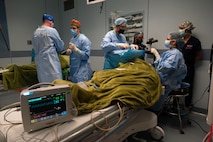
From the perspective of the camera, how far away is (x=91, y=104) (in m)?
1.14

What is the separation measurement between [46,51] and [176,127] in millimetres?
2183

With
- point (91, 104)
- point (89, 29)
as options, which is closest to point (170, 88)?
point (91, 104)

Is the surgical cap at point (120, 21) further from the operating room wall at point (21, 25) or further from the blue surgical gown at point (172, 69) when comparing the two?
the operating room wall at point (21, 25)

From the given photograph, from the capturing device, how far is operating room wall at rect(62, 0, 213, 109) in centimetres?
246

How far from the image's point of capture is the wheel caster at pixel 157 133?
1759mm

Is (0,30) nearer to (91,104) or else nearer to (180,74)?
(91,104)

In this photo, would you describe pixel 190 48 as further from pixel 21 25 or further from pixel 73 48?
pixel 21 25

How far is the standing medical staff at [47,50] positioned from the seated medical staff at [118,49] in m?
0.75

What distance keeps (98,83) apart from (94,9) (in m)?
3.10

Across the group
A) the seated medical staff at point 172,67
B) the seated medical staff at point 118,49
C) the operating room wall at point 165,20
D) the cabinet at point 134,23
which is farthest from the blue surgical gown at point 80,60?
the seated medical staff at point 172,67

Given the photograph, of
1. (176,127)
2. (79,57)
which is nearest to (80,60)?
(79,57)

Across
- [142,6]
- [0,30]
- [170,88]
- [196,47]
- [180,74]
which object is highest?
[142,6]

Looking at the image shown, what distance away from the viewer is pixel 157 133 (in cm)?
178

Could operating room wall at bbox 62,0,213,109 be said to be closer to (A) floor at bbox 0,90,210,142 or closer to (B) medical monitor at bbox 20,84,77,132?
(A) floor at bbox 0,90,210,142
